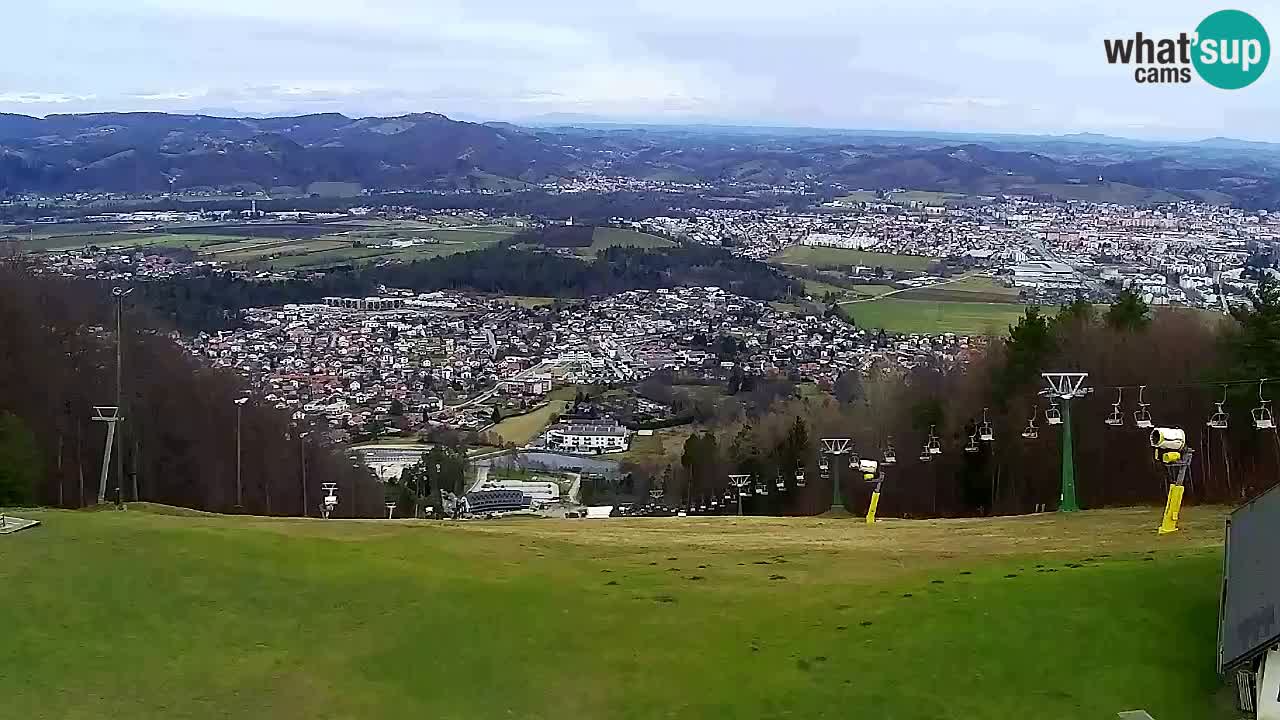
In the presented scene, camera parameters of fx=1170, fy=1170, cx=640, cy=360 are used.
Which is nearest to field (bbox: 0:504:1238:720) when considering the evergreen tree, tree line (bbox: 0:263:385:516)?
tree line (bbox: 0:263:385:516)

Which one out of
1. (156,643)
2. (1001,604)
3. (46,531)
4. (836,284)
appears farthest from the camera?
(836,284)

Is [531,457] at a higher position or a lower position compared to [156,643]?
lower

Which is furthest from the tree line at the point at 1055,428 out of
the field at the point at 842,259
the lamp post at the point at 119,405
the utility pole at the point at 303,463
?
the field at the point at 842,259

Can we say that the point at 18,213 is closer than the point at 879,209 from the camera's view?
Yes

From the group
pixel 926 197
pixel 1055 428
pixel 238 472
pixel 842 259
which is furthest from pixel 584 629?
pixel 926 197

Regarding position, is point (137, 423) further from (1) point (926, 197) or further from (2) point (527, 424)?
(1) point (926, 197)

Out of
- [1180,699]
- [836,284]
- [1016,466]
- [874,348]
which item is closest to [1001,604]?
[1180,699]

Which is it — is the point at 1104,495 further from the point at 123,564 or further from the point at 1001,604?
the point at 123,564
